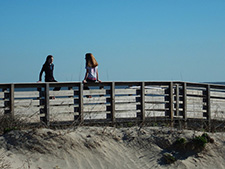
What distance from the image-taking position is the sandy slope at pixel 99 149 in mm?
9680

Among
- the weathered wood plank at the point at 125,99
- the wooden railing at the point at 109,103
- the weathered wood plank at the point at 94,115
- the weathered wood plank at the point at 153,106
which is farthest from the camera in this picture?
the weathered wood plank at the point at 153,106

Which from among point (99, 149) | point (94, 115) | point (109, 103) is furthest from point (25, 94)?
point (99, 149)

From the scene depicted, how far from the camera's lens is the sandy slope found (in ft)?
31.8

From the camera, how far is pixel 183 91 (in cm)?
1368

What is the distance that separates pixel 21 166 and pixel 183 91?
6420mm

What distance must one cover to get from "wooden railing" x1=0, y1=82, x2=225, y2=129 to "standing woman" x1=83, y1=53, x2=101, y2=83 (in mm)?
204

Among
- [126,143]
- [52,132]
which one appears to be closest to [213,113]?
[126,143]

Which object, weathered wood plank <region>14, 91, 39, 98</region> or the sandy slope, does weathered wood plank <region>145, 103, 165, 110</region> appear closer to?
the sandy slope

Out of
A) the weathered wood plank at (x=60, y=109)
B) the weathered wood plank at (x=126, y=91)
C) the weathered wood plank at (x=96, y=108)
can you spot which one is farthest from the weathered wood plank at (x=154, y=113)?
the weathered wood plank at (x=60, y=109)

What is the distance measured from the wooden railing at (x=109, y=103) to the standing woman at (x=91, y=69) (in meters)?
0.20

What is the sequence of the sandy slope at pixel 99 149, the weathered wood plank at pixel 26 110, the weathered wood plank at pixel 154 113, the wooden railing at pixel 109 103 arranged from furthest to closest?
1. the weathered wood plank at pixel 154 113
2. the wooden railing at pixel 109 103
3. the weathered wood plank at pixel 26 110
4. the sandy slope at pixel 99 149

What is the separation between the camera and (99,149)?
1027 cm

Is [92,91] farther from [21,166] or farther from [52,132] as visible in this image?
[21,166]

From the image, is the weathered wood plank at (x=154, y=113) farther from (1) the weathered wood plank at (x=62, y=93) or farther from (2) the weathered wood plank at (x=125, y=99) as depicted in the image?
(1) the weathered wood plank at (x=62, y=93)
